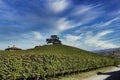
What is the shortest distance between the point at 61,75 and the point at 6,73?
46.4ft

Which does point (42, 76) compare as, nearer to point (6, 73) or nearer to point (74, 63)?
point (6, 73)

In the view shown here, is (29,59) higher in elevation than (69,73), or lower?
Result: higher

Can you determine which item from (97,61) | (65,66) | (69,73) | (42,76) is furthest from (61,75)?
(97,61)

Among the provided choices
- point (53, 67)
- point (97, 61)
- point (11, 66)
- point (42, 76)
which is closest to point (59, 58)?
point (53, 67)

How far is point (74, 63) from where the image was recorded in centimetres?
3656

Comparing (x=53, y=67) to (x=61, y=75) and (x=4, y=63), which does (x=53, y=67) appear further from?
(x=4, y=63)

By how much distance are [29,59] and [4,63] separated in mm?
3897

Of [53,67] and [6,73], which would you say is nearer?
[6,73]

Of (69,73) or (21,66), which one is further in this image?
(69,73)

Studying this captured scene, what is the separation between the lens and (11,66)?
20.2 meters

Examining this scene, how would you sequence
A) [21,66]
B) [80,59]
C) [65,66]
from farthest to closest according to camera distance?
[80,59], [65,66], [21,66]

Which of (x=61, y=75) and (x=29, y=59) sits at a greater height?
(x=29, y=59)

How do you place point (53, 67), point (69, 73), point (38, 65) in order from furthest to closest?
point (69, 73) < point (53, 67) < point (38, 65)

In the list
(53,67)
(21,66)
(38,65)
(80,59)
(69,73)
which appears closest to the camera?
(21,66)
